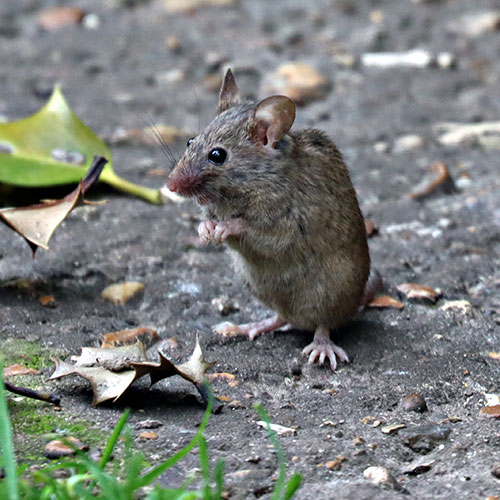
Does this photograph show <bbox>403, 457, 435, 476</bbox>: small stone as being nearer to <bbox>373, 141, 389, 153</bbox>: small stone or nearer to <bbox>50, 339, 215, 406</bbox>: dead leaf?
<bbox>50, 339, 215, 406</bbox>: dead leaf

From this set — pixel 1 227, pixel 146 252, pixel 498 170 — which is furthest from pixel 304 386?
pixel 498 170

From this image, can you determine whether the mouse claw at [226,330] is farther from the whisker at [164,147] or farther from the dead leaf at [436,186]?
the dead leaf at [436,186]

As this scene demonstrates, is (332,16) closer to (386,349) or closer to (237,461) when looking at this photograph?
(386,349)

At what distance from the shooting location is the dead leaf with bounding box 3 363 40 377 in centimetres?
364

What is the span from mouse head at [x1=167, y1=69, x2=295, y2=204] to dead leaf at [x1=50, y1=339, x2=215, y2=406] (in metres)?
0.90

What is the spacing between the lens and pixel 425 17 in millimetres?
9312

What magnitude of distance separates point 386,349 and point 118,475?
166 centimetres

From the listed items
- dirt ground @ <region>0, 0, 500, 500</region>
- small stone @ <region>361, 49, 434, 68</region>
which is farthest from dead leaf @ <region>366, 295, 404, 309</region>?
small stone @ <region>361, 49, 434, 68</region>

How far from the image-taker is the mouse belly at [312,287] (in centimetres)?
416

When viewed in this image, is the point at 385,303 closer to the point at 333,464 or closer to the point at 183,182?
the point at 183,182

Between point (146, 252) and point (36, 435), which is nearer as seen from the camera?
point (36, 435)

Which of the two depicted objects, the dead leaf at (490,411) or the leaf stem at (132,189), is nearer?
the dead leaf at (490,411)

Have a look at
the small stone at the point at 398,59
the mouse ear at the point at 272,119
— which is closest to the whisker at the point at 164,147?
the mouse ear at the point at 272,119

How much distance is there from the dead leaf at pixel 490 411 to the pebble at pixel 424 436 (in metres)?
0.17
